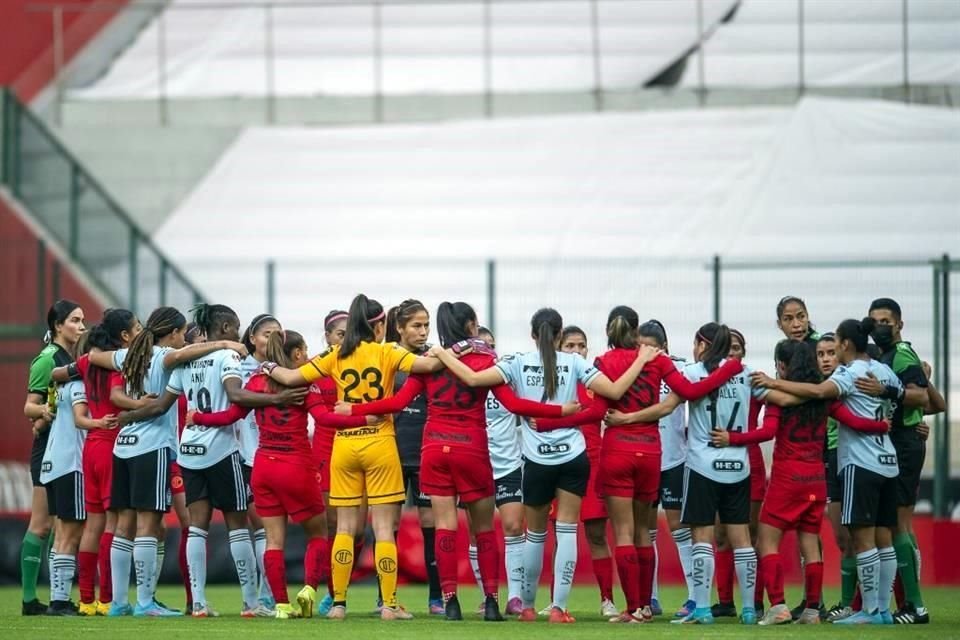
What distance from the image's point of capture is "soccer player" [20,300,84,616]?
12422mm

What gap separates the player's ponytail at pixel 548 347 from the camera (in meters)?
11.4

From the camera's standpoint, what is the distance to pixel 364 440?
11305 mm

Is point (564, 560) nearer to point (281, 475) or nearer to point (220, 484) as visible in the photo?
point (281, 475)

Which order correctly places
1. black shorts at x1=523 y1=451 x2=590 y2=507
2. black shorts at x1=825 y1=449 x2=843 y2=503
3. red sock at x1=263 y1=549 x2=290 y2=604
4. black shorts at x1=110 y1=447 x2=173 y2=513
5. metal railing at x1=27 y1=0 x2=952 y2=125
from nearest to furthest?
1. black shorts at x1=523 y1=451 x2=590 y2=507
2. red sock at x1=263 y1=549 x2=290 y2=604
3. black shorts at x1=110 y1=447 x2=173 y2=513
4. black shorts at x1=825 y1=449 x2=843 y2=503
5. metal railing at x1=27 y1=0 x2=952 y2=125

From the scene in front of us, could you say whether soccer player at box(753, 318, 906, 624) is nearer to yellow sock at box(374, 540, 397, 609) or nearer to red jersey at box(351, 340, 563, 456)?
red jersey at box(351, 340, 563, 456)

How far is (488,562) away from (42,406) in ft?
11.5

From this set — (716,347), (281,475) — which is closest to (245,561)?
(281,475)

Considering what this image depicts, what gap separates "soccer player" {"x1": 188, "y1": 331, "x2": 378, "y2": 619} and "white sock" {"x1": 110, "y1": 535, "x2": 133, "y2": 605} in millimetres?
1049

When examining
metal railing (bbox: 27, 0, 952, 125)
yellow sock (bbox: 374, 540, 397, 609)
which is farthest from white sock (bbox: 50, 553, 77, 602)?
metal railing (bbox: 27, 0, 952, 125)

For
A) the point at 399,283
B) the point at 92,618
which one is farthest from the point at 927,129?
the point at 92,618

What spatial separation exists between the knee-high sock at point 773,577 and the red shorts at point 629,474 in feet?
2.94

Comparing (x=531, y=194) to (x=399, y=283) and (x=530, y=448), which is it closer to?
(x=399, y=283)

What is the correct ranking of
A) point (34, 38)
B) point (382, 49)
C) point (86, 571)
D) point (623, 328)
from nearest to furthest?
point (623, 328), point (86, 571), point (34, 38), point (382, 49)

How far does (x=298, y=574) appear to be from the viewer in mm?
17766
